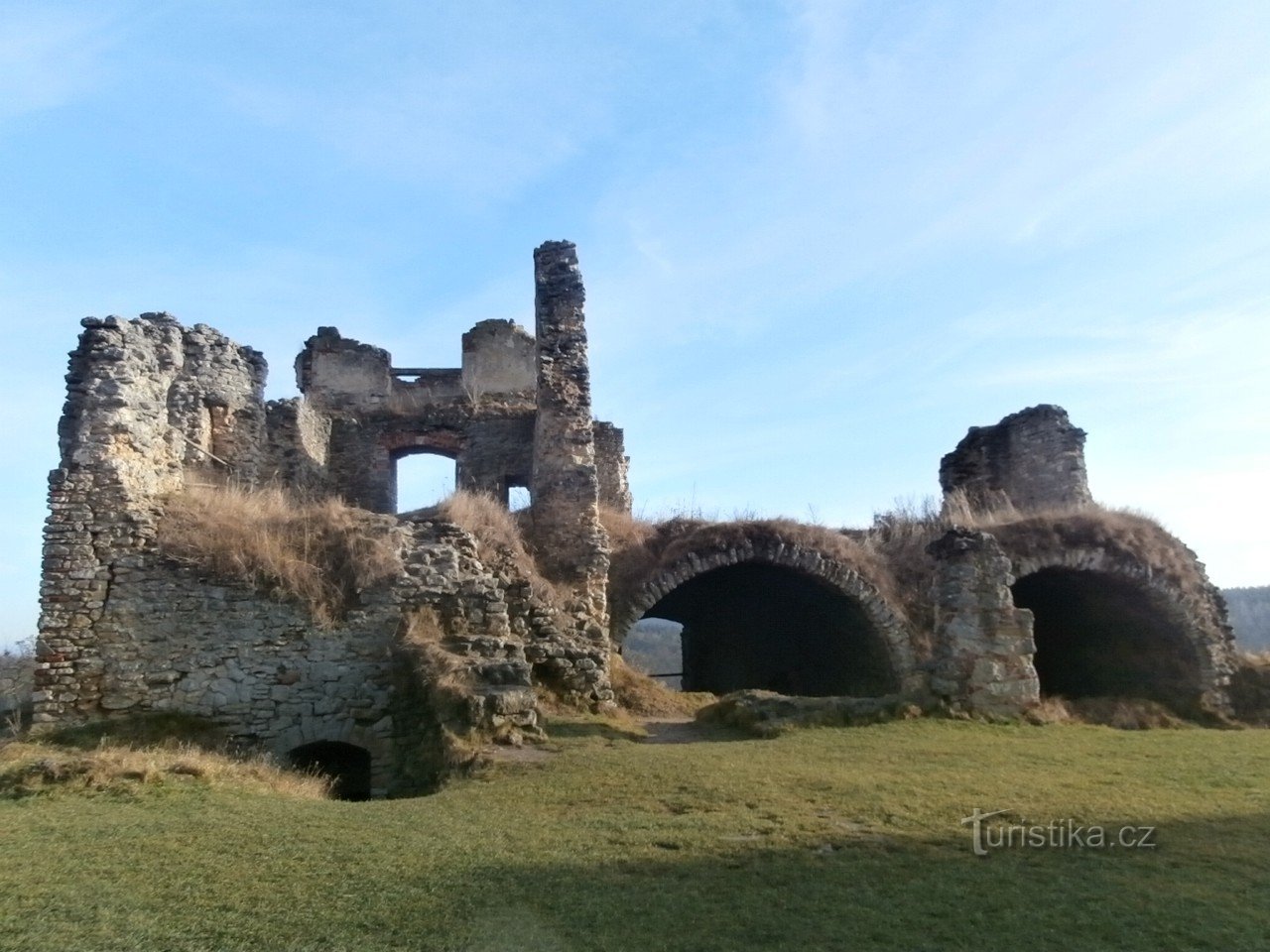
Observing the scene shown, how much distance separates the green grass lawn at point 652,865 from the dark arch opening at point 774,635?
8605mm

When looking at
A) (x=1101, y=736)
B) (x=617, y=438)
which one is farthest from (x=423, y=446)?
(x=1101, y=736)

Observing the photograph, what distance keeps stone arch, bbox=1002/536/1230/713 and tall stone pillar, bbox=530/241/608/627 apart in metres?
6.83

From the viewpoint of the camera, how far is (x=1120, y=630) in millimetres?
18141

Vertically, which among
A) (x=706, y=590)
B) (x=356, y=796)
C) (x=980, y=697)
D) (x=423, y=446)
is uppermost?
(x=423, y=446)

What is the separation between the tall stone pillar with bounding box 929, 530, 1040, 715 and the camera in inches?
485

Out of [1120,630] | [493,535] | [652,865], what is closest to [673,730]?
[493,535]

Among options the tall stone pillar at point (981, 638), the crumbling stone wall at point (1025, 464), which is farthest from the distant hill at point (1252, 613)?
the tall stone pillar at point (981, 638)

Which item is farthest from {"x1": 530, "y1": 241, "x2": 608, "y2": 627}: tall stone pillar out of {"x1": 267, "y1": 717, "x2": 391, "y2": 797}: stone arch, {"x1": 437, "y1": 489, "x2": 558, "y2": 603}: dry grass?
{"x1": 267, "y1": 717, "x2": 391, "y2": 797}: stone arch

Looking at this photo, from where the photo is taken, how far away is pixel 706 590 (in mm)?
21031

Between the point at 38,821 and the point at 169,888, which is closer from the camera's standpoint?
the point at 169,888

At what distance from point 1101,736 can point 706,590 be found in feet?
32.8

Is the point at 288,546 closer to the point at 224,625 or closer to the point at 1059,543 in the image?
the point at 224,625

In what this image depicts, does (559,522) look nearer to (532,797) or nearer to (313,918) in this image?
(532,797)

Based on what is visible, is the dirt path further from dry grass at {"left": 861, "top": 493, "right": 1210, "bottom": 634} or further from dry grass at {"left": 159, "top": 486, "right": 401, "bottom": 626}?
dry grass at {"left": 861, "top": 493, "right": 1210, "bottom": 634}
